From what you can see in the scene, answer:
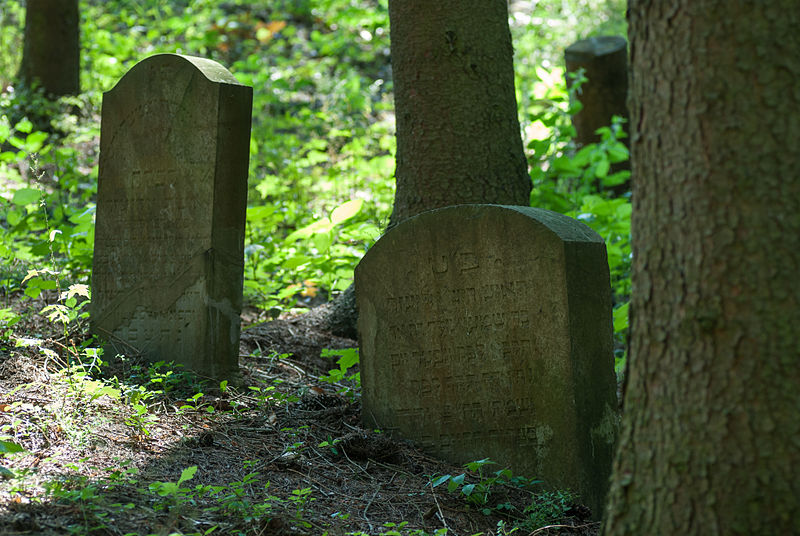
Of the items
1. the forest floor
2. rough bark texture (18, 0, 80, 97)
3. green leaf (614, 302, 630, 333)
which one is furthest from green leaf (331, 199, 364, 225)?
rough bark texture (18, 0, 80, 97)

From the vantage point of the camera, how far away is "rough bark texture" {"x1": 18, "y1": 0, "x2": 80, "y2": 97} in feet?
33.0

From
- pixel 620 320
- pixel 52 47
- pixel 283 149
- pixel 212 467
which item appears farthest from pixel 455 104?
pixel 52 47

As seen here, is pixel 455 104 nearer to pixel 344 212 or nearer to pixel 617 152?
pixel 344 212

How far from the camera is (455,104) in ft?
16.4

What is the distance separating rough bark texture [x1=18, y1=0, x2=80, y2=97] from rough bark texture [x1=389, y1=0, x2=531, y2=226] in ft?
21.7

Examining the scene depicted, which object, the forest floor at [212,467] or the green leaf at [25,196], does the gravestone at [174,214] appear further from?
the green leaf at [25,196]

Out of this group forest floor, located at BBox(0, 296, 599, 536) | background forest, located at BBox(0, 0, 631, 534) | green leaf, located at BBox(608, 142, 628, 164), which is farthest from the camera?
green leaf, located at BBox(608, 142, 628, 164)

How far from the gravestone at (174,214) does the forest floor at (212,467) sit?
241mm

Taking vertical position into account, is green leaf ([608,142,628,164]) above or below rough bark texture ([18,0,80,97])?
below

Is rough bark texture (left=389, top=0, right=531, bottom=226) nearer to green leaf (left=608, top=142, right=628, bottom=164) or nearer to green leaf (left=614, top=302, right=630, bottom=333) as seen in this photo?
green leaf (left=614, top=302, right=630, bottom=333)

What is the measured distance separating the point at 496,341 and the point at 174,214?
6.63ft

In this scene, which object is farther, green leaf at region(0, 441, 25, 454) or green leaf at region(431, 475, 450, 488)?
green leaf at region(431, 475, 450, 488)

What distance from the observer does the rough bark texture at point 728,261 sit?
6.47 ft

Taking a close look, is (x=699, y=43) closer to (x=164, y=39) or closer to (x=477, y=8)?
(x=477, y=8)
